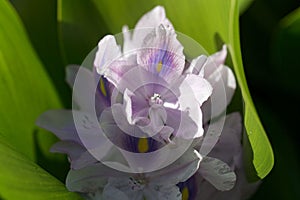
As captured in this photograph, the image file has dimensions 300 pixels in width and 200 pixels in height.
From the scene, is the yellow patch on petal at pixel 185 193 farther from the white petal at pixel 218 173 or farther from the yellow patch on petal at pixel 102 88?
the yellow patch on petal at pixel 102 88

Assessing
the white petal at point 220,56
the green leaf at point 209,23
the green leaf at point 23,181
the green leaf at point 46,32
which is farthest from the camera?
the green leaf at point 46,32

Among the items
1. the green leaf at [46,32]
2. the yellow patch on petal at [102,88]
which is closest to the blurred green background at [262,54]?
the green leaf at [46,32]

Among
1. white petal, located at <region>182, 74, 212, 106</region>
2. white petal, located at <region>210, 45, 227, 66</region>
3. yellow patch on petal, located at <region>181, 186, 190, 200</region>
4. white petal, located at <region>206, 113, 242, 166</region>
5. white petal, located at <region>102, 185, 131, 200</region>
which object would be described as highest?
white petal, located at <region>182, 74, 212, 106</region>

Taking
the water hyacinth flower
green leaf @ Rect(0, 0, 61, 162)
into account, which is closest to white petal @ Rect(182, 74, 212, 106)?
the water hyacinth flower

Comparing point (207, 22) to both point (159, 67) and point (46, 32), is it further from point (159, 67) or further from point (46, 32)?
point (46, 32)

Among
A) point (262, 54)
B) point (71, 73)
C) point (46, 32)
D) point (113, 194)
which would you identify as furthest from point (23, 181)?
point (262, 54)

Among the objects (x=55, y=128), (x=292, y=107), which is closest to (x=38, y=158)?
(x=55, y=128)

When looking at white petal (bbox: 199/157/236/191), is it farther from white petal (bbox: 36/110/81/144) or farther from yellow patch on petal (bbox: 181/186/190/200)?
white petal (bbox: 36/110/81/144)
